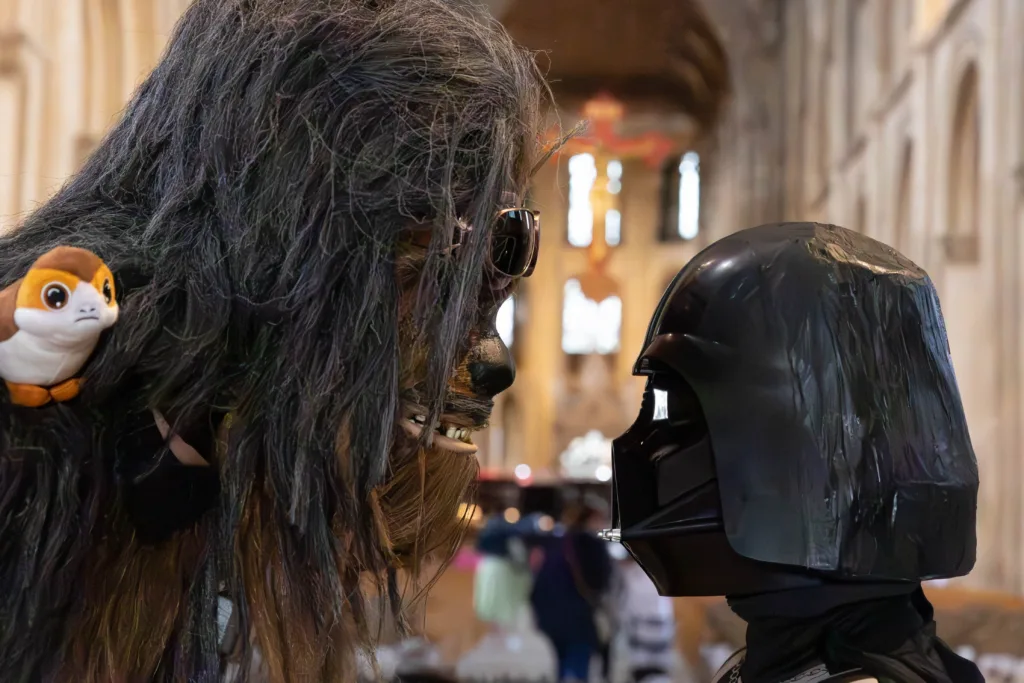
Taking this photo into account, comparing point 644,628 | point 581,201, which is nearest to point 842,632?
point 644,628

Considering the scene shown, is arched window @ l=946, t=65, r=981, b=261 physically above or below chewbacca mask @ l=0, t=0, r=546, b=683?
above

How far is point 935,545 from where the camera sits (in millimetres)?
1240

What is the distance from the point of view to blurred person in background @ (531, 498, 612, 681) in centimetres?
684

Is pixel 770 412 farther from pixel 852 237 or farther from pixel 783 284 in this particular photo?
pixel 852 237

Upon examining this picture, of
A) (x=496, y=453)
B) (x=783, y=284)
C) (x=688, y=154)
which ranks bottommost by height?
(x=496, y=453)

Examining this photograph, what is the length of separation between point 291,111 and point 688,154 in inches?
1207

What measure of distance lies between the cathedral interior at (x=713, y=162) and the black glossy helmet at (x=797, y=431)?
0.25 metres

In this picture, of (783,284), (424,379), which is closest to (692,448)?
(783,284)

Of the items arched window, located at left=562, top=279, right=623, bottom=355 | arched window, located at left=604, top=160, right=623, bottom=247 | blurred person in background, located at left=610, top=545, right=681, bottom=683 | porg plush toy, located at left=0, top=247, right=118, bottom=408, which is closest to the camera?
porg plush toy, located at left=0, top=247, right=118, bottom=408

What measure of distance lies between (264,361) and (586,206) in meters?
27.7

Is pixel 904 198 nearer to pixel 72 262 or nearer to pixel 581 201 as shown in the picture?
pixel 72 262

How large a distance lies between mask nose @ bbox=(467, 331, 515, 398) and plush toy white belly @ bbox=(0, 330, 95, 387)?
1.09 ft

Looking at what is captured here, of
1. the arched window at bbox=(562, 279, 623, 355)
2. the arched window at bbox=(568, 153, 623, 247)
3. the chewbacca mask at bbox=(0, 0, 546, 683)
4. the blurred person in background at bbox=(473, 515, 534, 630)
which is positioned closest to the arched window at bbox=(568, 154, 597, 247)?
the arched window at bbox=(568, 153, 623, 247)

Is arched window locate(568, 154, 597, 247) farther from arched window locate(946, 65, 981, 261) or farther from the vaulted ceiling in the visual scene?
arched window locate(946, 65, 981, 261)
